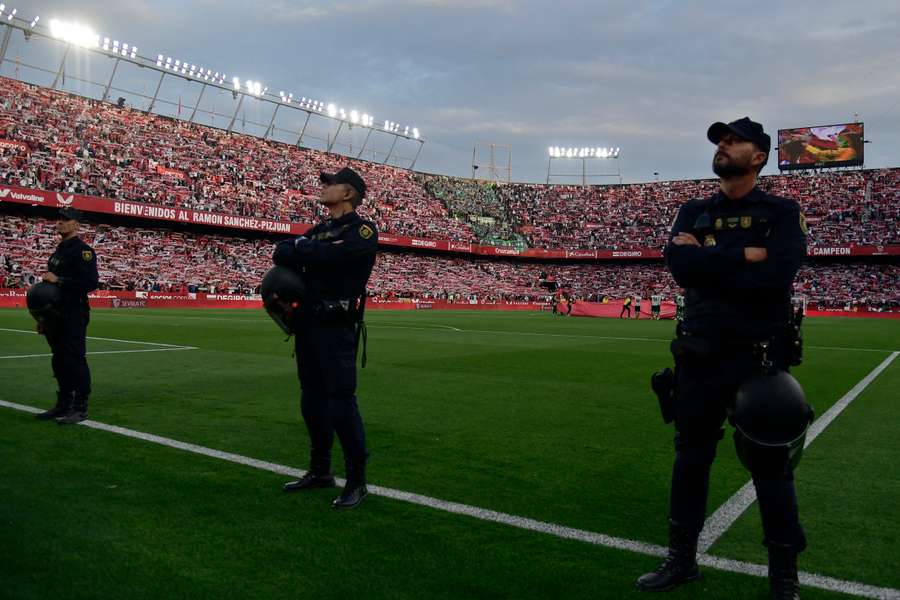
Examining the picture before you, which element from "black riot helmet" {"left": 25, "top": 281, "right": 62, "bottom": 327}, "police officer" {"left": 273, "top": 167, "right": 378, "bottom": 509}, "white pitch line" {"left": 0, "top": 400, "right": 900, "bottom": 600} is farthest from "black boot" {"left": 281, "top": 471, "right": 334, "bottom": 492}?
"black riot helmet" {"left": 25, "top": 281, "right": 62, "bottom": 327}

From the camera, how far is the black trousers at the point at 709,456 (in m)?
3.09

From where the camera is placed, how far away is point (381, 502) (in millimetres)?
4480

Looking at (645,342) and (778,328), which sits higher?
(778,328)

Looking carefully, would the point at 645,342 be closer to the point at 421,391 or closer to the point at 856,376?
the point at 856,376

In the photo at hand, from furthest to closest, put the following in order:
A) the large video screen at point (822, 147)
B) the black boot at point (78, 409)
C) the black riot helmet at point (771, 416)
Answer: the large video screen at point (822, 147) → the black boot at point (78, 409) → the black riot helmet at point (771, 416)

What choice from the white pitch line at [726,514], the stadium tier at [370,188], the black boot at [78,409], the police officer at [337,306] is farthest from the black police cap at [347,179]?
the stadium tier at [370,188]

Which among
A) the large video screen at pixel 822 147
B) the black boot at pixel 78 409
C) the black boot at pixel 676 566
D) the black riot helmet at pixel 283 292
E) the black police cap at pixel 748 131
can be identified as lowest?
the black boot at pixel 78 409

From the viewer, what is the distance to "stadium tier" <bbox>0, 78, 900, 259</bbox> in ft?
147

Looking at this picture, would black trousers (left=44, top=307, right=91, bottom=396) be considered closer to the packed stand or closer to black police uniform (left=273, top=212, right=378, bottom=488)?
black police uniform (left=273, top=212, right=378, bottom=488)

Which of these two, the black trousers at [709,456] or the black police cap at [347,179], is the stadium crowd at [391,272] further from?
the black trousers at [709,456]

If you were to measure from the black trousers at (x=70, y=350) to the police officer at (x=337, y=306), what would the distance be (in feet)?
11.4

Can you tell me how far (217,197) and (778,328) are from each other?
5277 centimetres

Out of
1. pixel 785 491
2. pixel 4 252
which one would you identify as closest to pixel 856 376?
pixel 785 491

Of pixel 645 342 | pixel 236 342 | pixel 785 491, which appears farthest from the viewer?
pixel 645 342
